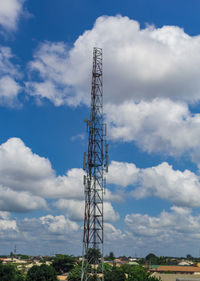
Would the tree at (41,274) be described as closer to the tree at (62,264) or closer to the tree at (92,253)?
the tree at (92,253)

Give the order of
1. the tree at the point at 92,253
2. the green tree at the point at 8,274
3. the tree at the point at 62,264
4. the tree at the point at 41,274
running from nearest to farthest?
the tree at the point at 92,253, the tree at the point at 41,274, the green tree at the point at 8,274, the tree at the point at 62,264

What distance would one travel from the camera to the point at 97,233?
2101 inches

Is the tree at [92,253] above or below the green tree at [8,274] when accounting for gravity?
above

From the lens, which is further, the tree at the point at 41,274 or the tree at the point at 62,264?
the tree at the point at 62,264

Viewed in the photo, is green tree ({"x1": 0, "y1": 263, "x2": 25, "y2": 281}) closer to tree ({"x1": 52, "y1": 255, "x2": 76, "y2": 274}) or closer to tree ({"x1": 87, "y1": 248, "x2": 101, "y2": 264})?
tree ({"x1": 87, "y1": 248, "x2": 101, "y2": 264})

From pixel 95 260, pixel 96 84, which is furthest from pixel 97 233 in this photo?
pixel 96 84

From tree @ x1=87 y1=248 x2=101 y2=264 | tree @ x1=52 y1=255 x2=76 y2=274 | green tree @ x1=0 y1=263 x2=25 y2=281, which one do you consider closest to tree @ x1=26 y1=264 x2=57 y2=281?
green tree @ x1=0 y1=263 x2=25 y2=281

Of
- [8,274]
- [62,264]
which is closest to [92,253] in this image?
[8,274]

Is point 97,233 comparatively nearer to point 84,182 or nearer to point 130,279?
point 84,182

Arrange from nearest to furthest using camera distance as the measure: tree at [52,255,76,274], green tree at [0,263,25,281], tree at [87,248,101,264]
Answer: tree at [87,248,101,264]
green tree at [0,263,25,281]
tree at [52,255,76,274]

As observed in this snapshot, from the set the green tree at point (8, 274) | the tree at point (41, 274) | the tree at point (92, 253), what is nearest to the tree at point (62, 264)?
the green tree at point (8, 274)

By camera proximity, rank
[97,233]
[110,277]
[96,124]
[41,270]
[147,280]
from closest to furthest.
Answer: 1. [97,233]
2. [96,124]
3. [147,280]
4. [41,270]
5. [110,277]

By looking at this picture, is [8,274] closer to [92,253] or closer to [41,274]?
[41,274]

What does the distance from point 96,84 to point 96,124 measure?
7.91m
